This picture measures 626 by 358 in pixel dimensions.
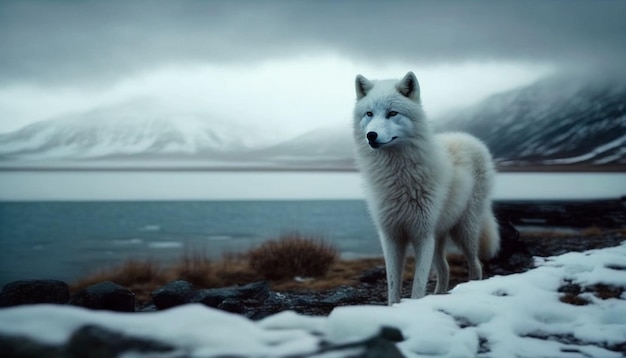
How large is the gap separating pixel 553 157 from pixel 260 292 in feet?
315

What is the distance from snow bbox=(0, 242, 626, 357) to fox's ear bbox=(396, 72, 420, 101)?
169cm

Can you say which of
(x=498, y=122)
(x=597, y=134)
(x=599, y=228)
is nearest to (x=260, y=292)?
(x=599, y=228)

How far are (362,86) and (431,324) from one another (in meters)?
2.52

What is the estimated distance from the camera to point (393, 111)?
4.00 meters

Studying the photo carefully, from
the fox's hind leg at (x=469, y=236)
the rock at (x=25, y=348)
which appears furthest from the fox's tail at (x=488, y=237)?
the rock at (x=25, y=348)

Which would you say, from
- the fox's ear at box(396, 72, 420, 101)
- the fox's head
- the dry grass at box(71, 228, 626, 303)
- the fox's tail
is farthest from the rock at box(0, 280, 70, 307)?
the fox's tail

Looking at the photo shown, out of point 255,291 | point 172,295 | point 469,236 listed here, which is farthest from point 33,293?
point 469,236

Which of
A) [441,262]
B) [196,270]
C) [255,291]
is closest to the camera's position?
[441,262]

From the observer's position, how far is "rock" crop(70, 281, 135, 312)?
173 inches

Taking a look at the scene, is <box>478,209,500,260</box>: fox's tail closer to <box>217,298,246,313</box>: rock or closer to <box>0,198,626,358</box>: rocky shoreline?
<box>0,198,626,358</box>: rocky shoreline

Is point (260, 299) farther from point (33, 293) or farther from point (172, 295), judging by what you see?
point (33, 293)

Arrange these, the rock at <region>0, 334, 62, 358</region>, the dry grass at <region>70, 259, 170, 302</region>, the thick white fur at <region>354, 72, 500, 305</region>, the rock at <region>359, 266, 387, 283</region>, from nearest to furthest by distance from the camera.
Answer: the rock at <region>0, 334, 62, 358</region> < the thick white fur at <region>354, 72, 500, 305</region> < the rock at <region>359, 266, 387, 283</region> < the dry grass at <region>70, 259, 170, 302</region>

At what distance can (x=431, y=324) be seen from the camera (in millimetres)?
2311

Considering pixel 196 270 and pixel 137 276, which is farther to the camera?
pixel 137 276
